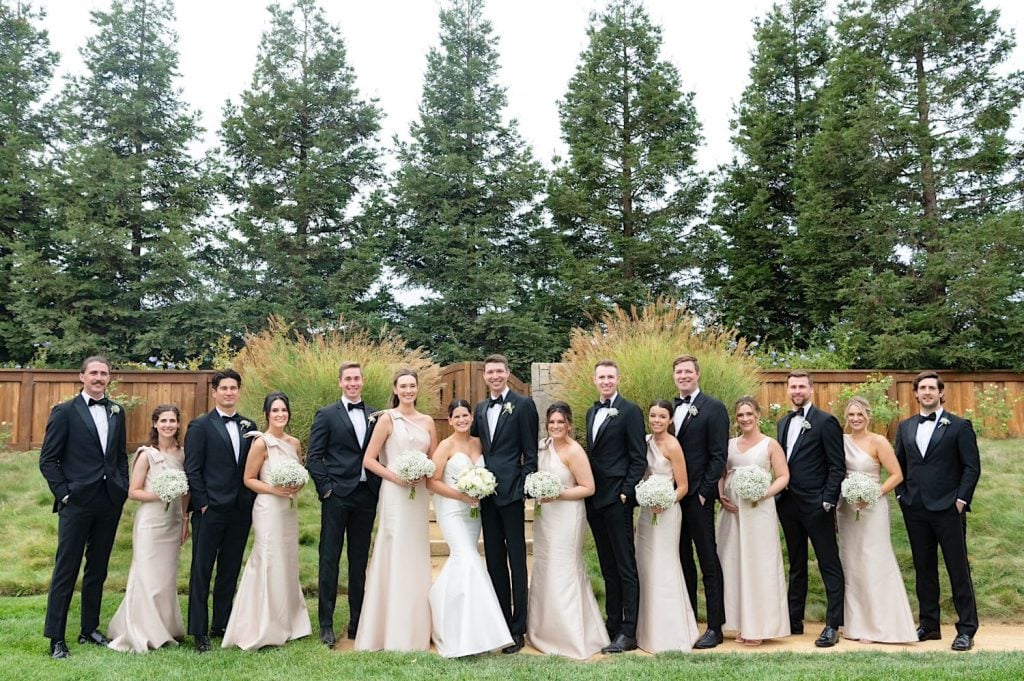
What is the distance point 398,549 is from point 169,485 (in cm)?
156

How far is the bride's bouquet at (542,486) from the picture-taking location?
5184mm

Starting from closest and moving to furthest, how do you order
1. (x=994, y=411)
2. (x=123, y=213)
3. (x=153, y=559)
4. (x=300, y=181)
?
(x=153, y=559)
(x=994, y=411)
(x=123, y=213)
(x=300, y=181)

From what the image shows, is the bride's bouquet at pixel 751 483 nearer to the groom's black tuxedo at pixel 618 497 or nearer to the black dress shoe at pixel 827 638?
Answer: the groom's black tuxedo at pixel 618 497

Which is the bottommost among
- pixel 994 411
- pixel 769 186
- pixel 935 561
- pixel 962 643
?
pixel 962 643

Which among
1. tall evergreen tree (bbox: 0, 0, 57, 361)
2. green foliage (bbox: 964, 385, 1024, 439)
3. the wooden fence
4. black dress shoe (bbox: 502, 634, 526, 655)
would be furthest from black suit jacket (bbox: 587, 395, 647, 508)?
tall evergreen tree (bbox: 0, 0, 57, 361)

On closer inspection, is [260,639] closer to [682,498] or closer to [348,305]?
[682,498]

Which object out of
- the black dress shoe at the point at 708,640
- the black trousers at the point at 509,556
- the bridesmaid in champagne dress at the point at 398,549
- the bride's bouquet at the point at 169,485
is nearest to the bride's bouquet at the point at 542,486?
the black trousers at the point at 509,556

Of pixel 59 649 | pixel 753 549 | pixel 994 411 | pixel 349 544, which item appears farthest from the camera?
pixel 994 411

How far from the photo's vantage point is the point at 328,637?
5453mm

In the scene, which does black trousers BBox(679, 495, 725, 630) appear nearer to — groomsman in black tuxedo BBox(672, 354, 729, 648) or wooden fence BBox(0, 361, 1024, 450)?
groomsman in black tuxedo BBox(672, 354, 729, 648)

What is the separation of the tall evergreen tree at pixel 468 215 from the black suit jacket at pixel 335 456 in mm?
12805

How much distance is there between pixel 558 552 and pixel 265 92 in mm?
17695

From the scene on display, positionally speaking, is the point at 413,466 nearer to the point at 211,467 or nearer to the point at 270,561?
the point at 270,561

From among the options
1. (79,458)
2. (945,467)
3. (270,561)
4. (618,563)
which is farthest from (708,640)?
(79,458)
